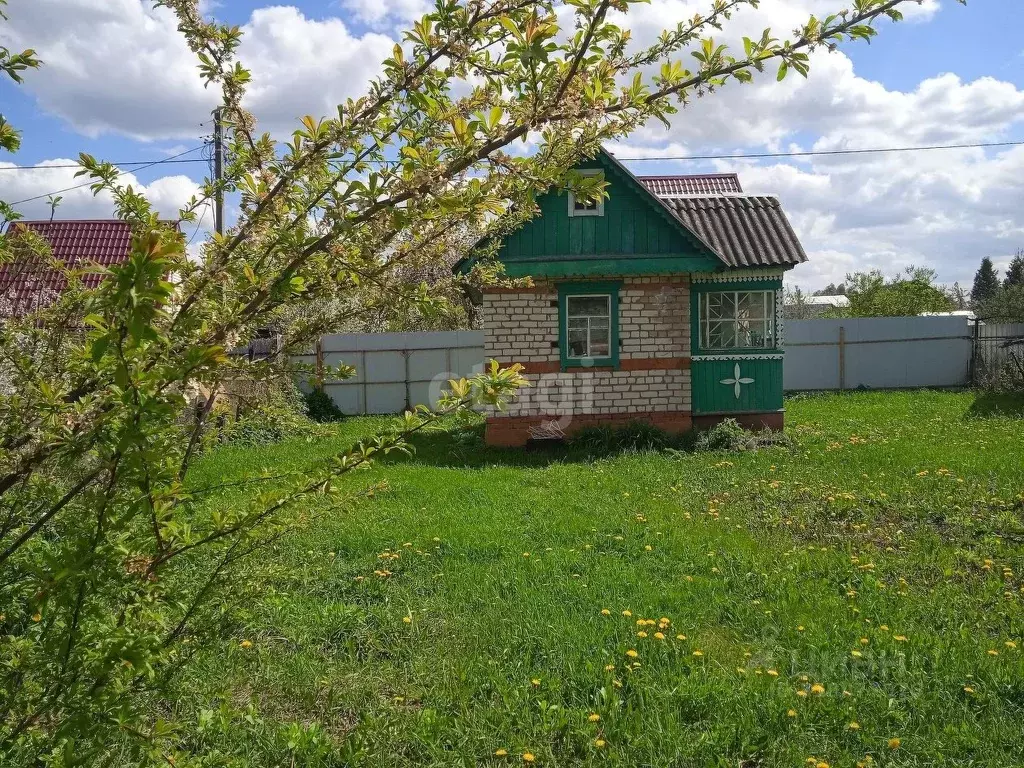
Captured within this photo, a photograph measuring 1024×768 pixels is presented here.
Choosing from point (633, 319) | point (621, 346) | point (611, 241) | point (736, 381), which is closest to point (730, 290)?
point (736, 381)

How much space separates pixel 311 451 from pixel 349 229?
1033 cm

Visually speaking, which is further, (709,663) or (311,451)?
(311,451)

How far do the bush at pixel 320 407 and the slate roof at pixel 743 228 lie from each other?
8275 millimetres

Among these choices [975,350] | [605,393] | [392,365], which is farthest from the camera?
[975,350]

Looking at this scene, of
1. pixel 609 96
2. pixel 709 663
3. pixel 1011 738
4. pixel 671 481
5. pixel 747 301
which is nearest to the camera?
pixel 609 96

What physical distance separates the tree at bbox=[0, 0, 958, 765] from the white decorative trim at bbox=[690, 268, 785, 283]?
10588 mm

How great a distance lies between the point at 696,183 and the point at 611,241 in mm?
4519

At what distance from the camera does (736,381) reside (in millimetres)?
12469

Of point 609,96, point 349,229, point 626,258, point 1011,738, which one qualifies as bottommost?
point 1011,738

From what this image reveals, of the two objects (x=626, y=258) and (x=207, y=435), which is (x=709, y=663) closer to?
(x=207, y=435)

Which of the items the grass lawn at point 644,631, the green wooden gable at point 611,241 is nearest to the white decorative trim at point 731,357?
the green wooden gable at point 611,241

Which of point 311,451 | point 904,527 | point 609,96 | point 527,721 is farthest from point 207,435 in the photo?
point 311,451

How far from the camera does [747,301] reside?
500 inches

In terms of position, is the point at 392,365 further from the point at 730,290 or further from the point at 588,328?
the point at 730,290
